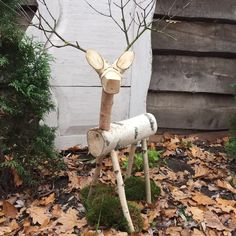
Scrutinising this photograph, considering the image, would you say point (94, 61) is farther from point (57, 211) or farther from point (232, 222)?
point (232, 222)

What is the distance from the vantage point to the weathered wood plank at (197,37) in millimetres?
3625

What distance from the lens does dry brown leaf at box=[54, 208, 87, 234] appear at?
247 centimetres

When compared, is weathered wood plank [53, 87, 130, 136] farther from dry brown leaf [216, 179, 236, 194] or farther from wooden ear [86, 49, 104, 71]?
wooden ear [86, 49, 104, 71]

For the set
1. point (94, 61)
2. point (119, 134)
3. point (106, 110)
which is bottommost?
point (119, 134)

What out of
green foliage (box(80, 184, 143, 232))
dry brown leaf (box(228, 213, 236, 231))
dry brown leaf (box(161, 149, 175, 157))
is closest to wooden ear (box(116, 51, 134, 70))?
green foliage (box(80, 184, 143, 232))

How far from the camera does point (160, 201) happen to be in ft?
9.13

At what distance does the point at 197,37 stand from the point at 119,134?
1807 millimetres

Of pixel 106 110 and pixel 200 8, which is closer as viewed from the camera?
pixel 106 110

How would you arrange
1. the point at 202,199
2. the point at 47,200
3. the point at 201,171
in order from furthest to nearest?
the point at 201,171, the point at 202,199, the point at 47,200

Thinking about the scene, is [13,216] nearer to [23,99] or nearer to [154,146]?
[23,99]

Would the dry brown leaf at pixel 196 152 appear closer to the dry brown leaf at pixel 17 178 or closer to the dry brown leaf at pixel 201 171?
the dry brown leaf at pixel 201 171

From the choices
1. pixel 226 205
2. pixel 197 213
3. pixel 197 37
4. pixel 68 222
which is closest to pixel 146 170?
pixel 197 213

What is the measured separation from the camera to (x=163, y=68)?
12.2 feet

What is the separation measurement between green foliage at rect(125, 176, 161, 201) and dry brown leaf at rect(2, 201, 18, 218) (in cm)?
76
